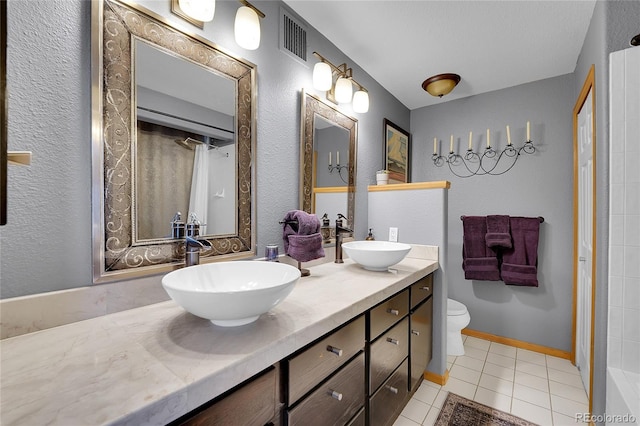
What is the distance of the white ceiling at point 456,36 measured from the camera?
5.48 feet

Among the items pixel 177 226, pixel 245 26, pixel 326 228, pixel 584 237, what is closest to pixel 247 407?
pixel 177 226

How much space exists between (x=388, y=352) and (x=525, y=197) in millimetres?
2143

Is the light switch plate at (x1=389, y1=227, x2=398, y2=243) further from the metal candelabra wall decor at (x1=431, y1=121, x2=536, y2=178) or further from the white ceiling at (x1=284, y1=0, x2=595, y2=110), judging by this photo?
the white ceiling at (x1=284, y1=0, x2=595, y2=110)

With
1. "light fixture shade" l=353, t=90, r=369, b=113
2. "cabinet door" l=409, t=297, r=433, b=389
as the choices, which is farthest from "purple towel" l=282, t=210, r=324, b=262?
"light fixture shade" l=353, t=90, r=369, b=113

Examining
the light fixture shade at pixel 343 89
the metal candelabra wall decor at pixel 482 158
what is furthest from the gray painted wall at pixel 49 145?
the metal candelabra wall decor at pixel 482 158

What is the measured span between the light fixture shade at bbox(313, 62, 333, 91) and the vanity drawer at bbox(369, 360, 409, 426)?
5.67 feet

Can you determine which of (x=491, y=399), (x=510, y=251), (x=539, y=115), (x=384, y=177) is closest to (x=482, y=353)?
(x=491, y=399)

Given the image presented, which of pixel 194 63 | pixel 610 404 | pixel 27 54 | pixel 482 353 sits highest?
pixel 194 63

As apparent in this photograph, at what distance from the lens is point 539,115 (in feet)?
8.36

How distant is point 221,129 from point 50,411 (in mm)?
1114

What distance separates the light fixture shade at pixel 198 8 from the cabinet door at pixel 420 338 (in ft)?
6.01

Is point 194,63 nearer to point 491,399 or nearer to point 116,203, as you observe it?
point 116,203

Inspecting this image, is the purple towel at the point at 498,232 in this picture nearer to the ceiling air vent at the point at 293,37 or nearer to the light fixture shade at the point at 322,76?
the light fixture shade at the point at 322,76

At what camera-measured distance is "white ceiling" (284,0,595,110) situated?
1.67 meters
